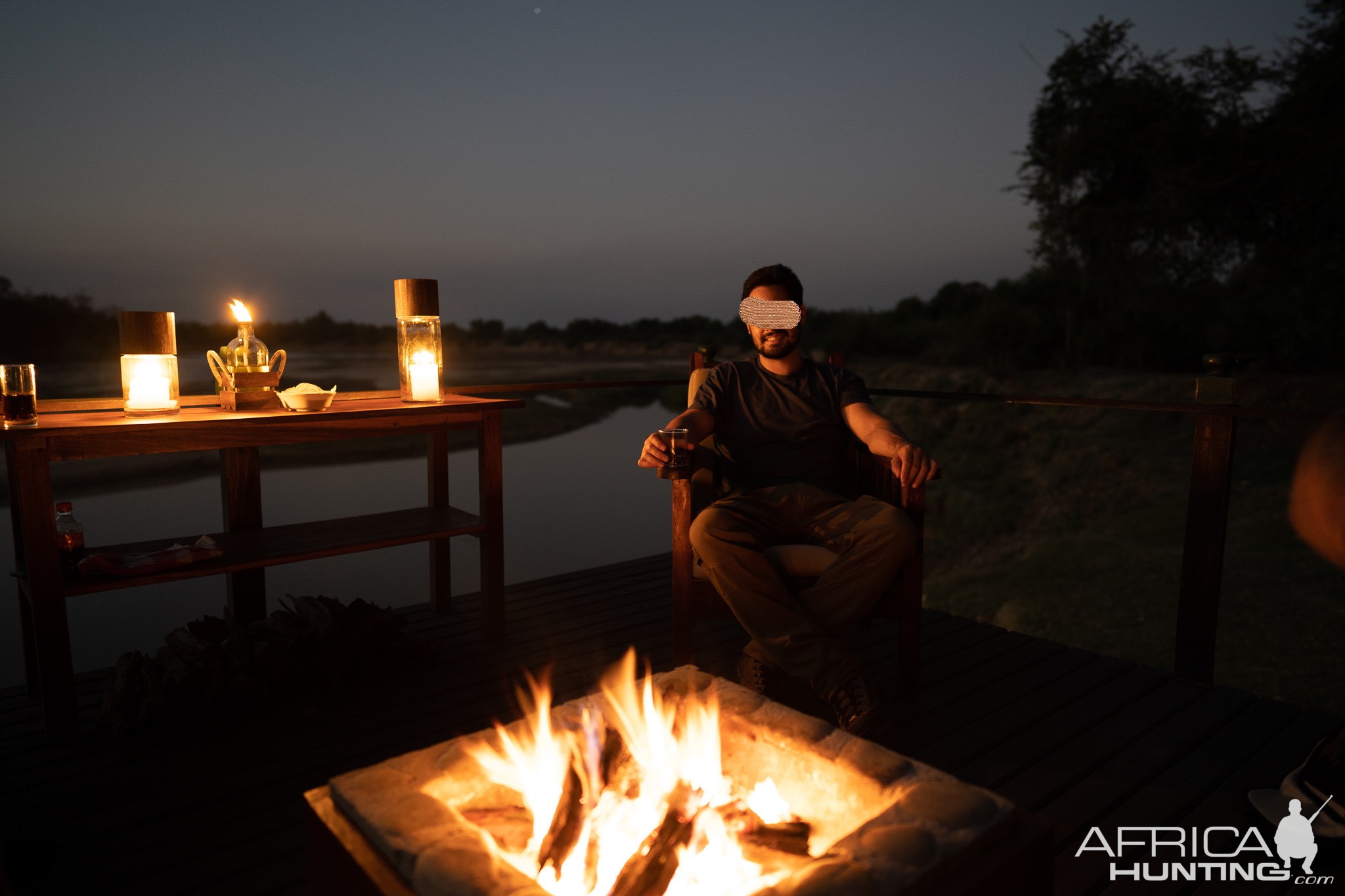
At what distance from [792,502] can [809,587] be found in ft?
0.89

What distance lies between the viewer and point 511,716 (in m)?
1.94

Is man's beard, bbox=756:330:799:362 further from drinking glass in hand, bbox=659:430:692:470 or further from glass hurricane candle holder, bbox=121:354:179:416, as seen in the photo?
glass hurricane candle holder, bbox=121:354:179:416

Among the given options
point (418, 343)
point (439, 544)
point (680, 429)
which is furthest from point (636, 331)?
point (680, 429)

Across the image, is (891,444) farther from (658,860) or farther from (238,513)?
(238,513)

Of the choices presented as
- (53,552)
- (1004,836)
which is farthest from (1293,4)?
(53,552)

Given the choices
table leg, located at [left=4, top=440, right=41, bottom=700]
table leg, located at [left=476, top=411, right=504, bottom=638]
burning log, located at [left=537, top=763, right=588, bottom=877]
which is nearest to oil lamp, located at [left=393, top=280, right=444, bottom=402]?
table leg, located at [left=476, top=411, right=504, bottom=638]

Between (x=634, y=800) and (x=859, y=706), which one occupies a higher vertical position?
(x=634, y=800)

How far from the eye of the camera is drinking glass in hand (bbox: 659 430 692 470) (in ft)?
6.25

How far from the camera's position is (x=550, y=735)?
3.48 feet

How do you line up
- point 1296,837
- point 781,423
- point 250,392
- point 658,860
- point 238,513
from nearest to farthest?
point 658,860, point 1296,837, point 250,392, point 781,423, point 238,513

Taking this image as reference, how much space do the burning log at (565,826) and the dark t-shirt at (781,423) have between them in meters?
1.30

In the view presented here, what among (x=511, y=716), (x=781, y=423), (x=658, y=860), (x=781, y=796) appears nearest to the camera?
(x=658, y=860)

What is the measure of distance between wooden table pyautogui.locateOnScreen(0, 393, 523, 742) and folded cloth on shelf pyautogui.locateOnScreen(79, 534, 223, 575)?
0.02 meters

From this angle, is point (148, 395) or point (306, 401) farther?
point (306, 401)
